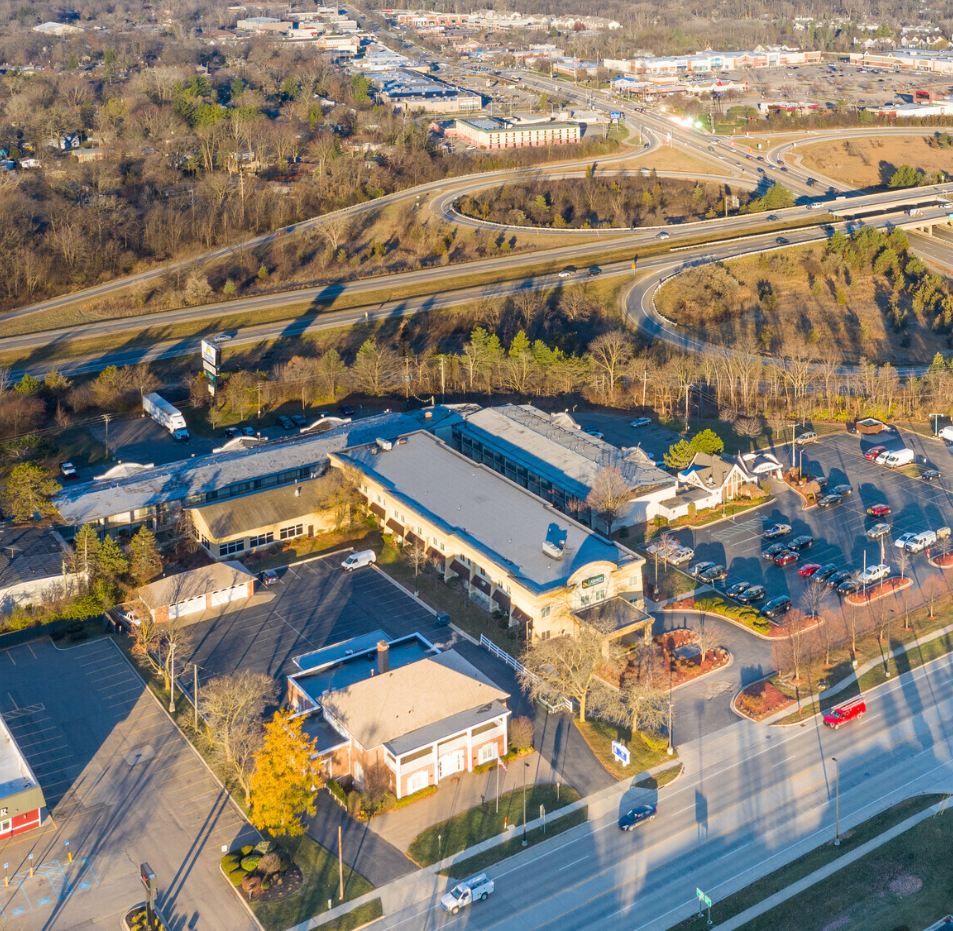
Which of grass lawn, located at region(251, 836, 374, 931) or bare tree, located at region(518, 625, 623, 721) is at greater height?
bare tree, located at region(518, 625, 623, 721)

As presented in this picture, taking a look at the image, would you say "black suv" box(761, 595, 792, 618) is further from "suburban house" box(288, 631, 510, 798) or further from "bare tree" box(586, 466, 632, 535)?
"suburban house" box(288, 631, 510, 798)

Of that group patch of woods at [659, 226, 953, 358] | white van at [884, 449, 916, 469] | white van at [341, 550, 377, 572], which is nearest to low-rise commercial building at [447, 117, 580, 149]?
patch of woods at [659, 226, 953, 358]

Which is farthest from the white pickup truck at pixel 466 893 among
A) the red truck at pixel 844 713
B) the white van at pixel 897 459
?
the white van at pixel 897 459

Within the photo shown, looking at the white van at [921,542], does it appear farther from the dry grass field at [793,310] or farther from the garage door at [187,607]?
the garage door at [187,607]

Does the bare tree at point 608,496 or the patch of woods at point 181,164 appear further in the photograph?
the patch of woods at point 181,164

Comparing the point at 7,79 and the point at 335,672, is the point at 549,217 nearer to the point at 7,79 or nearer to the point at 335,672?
the point at 335,672

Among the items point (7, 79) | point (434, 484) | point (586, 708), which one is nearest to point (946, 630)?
point (586, 708)
